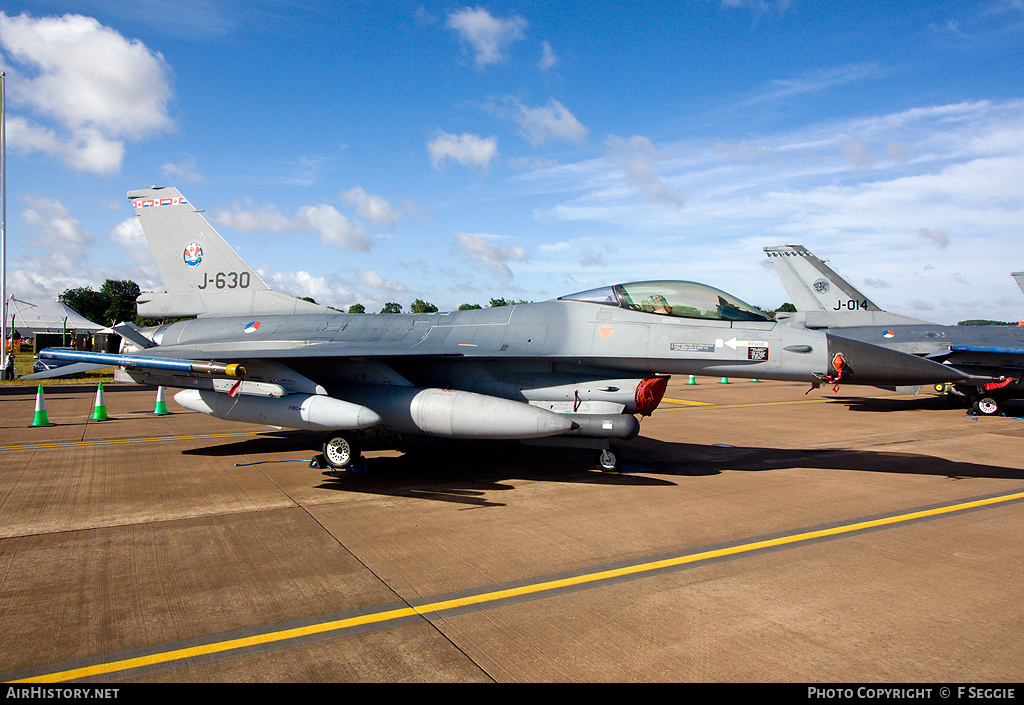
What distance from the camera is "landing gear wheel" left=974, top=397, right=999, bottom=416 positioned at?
49.8ft

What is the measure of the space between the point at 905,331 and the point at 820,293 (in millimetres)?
2713

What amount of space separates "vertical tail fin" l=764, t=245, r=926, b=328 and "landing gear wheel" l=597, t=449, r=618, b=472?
1296 centimetres

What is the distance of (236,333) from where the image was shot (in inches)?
371

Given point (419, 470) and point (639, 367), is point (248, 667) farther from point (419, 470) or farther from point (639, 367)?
point (639, 367)

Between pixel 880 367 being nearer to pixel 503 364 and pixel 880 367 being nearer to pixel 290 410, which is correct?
pixel 503 364

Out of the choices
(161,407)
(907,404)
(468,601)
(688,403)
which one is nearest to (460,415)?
(468,601)

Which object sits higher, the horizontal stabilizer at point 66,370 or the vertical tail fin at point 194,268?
the vertical tail fin at point 194,268

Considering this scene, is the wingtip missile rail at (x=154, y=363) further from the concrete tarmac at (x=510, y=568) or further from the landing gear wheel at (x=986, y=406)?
the landing gear wheel at (x=986, y=406)

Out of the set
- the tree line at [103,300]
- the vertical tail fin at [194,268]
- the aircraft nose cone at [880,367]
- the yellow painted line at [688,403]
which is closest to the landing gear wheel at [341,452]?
the vertical tail fin at [194,268]

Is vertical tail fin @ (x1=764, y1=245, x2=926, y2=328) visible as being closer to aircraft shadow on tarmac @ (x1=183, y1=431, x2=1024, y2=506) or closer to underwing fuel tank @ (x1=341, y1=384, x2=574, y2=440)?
aircraft shadow on tarmac @ (x1=183, y1=431, x2=1024, y2=506)

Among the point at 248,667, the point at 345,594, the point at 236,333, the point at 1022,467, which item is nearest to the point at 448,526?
the point at 345,594

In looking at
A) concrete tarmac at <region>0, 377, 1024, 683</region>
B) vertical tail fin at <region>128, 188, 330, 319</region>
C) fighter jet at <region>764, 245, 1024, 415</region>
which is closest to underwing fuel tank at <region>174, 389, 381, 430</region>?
concrete tarmac at <region>0, 377, 1024, 683</region>

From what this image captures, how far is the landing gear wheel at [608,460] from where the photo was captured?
817 centimetres
